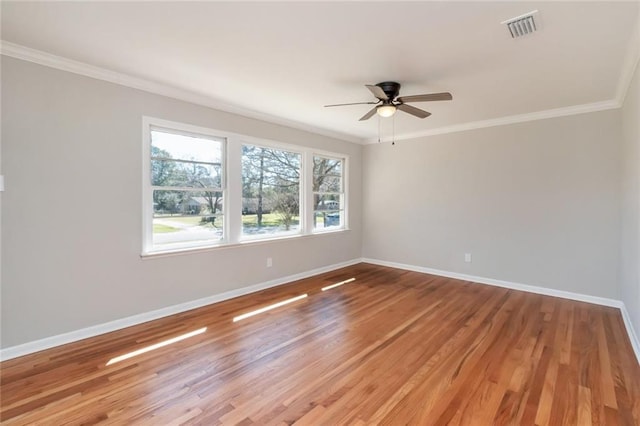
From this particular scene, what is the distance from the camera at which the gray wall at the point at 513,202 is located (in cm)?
382

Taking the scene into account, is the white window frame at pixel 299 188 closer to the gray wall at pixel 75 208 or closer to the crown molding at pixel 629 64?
the gray wall at pixel 75 208

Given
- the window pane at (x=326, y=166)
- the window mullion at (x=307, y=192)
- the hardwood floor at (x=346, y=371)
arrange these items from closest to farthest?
1. the hardwood floor at (x=346, y=371)
2. the window mullion at (x=307, y=192)
3. the window pane at (x=326, y=166)

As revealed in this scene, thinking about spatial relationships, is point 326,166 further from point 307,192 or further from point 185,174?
point 185,174

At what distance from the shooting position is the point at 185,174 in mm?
3602

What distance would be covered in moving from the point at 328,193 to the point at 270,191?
1308 mm

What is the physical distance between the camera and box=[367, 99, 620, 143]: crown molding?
3.76 metres

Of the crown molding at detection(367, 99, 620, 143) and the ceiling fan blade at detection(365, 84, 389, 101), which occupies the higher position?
the crown molding at detection(367, 99, 620, 143)

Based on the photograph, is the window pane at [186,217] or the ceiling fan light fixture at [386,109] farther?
the window pane at [186,217]

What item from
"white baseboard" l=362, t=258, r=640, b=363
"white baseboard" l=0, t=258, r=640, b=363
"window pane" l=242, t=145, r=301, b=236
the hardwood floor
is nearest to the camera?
the hardwood floor

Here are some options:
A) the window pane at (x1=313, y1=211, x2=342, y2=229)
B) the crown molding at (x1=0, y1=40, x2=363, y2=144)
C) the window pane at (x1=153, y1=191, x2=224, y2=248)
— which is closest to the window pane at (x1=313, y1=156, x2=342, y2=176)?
the window pane at (x1=313, y1=211, x2=342, y2=229)

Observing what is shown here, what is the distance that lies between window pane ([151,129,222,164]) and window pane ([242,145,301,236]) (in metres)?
0.44

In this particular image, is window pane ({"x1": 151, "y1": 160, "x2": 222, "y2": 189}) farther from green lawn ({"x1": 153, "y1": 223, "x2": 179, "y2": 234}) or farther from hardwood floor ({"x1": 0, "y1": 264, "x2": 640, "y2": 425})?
hardwood floor ({"x1": 0, "y1": 264, "x2": 640, "y2": 425})

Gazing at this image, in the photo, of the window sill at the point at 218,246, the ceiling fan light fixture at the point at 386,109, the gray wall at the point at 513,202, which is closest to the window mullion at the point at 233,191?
the window sill at the point at 218,246

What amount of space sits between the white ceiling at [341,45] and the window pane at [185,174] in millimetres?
853
